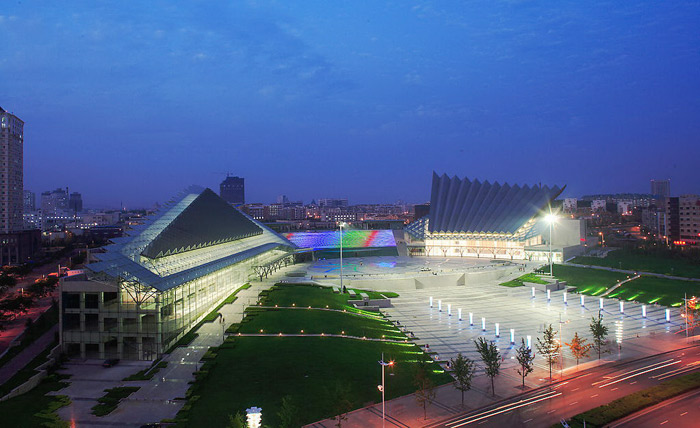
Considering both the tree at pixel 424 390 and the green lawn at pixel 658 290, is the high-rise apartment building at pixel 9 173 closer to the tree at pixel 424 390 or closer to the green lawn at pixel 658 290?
the tree at pixel 424 390

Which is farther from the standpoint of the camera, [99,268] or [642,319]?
[642,319]

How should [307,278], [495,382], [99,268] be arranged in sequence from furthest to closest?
[307,278] < [99,268] < [495,382]

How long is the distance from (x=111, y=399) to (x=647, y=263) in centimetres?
7294

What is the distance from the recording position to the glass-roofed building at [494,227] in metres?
76.0

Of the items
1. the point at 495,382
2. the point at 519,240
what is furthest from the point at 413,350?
the point at 519,240

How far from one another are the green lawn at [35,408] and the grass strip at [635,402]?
840 inches

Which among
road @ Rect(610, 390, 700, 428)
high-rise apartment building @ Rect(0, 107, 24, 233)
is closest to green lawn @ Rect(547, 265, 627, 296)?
road @ Rect(610, 390, 700, 428)

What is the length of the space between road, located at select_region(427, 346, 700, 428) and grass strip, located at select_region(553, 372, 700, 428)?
2.16 feet

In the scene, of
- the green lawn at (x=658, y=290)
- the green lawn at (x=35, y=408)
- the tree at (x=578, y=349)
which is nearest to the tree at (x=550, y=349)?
the tree at (x=578, y=349)

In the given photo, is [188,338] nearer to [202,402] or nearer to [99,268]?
[99,268]

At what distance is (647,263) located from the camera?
66000 mm

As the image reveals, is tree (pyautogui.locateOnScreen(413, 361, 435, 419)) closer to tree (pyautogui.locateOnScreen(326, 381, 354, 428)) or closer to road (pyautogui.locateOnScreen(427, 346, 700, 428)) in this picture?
road (pyautogui.locateOnScreen(427, 346, 700, 428))

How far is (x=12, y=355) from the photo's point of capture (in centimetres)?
3034

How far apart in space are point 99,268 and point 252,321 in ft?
36.5
